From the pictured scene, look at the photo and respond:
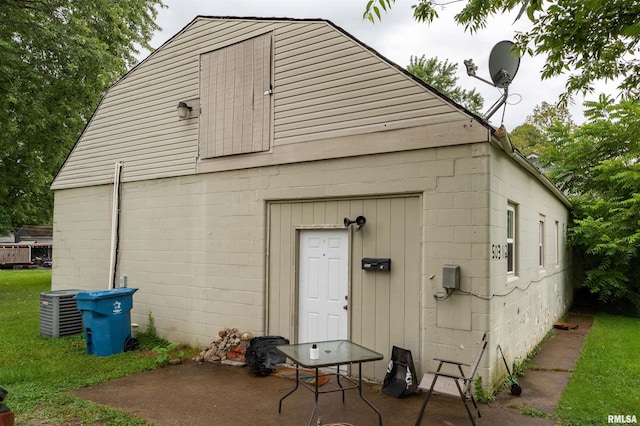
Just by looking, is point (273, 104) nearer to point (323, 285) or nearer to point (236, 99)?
point (236, 99)

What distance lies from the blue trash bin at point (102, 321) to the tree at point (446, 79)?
77.8ft

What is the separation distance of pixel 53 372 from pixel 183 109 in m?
4.36

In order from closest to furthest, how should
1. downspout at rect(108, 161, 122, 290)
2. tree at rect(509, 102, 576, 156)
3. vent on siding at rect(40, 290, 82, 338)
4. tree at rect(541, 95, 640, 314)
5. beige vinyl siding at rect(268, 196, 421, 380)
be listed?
beige vinyl siding at rect(268, 196, 421, 380)
vent on siding at rect(40, 290, 82, 338)
downspout at rect(108, 161, 122, 290)
tree at rect(541, 95, 640, 314)
tree at rect(509, 102, 576, 156)

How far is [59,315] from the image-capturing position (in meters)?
7.70

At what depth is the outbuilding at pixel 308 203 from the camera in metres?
5.01

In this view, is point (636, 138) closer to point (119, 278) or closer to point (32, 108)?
point (119, 278)

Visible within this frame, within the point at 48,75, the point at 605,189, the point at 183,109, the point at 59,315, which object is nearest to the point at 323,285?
the point at 183,109

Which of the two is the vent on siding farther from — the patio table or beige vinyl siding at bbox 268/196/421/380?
the patio table

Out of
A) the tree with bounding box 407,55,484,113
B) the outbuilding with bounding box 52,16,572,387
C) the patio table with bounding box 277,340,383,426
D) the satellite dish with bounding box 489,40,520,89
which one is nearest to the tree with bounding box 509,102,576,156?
the tree with bounding box 407,55,484,113

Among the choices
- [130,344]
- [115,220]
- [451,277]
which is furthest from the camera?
[115,220]

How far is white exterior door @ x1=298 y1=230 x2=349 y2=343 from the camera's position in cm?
581

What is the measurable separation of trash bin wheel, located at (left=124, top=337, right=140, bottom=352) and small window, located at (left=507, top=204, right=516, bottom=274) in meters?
5.79

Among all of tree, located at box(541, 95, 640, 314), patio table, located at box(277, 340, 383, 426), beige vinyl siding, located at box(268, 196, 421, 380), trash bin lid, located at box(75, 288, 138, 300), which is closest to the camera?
patio table, located at box(277, 340, 383, 426)

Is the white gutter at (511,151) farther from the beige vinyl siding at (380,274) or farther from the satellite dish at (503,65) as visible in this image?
the beige vinyl siding at (380,274)
